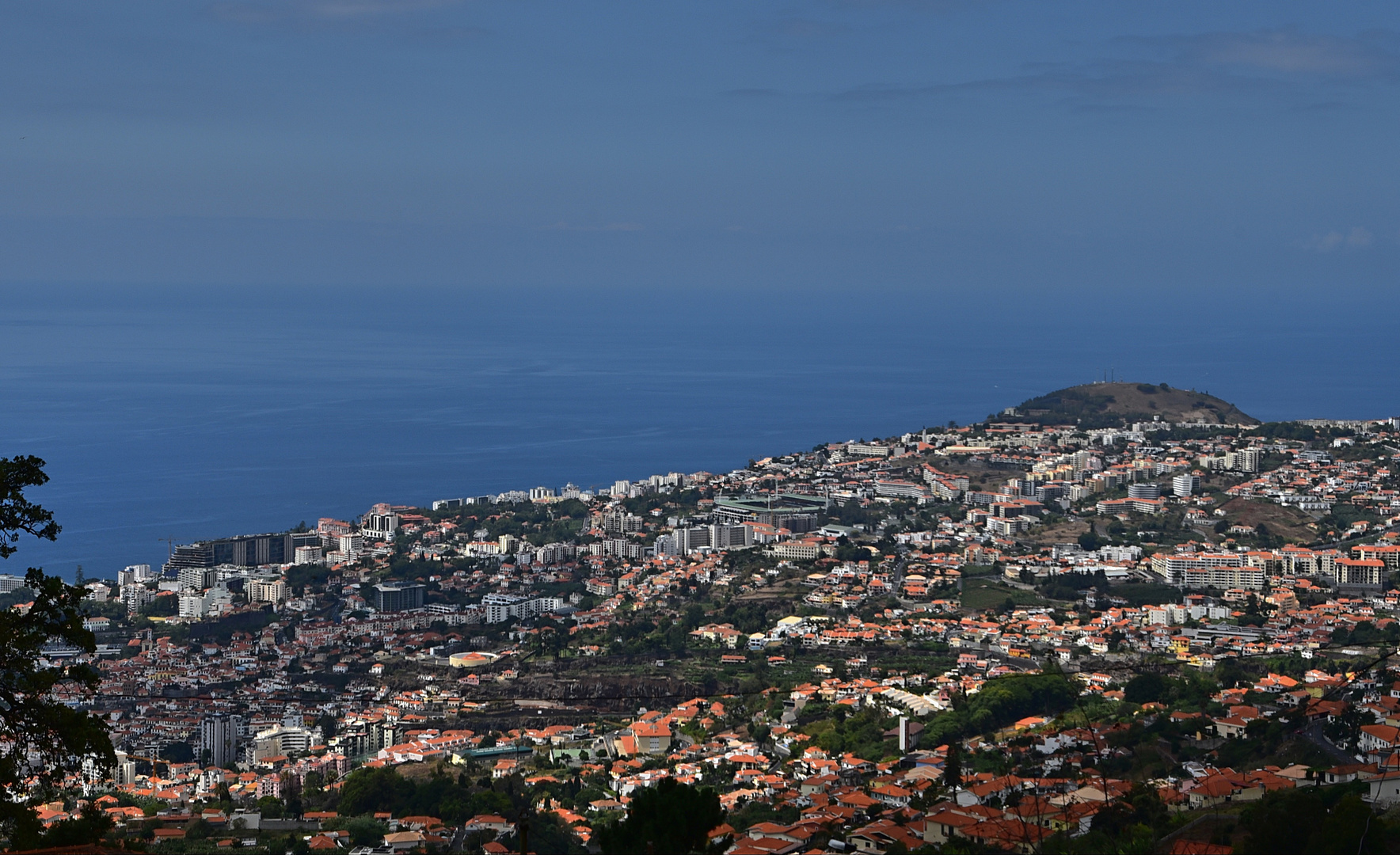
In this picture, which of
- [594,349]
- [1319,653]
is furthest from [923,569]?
[594,349]

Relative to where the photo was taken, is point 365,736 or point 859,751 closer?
point 859,751

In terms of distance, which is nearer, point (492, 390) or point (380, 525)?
point (380, 525)

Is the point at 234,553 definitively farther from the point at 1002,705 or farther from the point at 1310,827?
the point at 1310,827

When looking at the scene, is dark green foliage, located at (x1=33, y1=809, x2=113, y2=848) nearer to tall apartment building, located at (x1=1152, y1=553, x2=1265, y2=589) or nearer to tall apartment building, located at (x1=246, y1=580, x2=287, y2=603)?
tall apartment building, located at (x1=246, y1=580, x2=287, y2=603)

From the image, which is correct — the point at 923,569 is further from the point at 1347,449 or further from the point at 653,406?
the point at 653,406

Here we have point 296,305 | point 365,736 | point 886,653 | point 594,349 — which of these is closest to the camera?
point 365,736

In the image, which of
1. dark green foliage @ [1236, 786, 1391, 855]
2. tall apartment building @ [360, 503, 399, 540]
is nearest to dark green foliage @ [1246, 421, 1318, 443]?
tall apartment building @ [360, 503, 399, 540]

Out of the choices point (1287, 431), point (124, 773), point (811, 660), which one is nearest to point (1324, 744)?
point (811, 660)

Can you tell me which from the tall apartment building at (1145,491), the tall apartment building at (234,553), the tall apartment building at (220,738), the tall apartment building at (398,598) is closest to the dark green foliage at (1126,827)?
the tall apartment building at (220,738)
